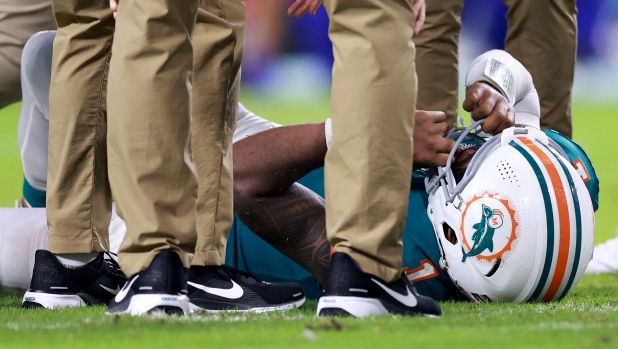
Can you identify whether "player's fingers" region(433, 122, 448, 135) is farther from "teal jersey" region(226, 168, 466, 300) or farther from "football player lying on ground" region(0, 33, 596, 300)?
"teal jersey" region(226, 168, 466, 300)

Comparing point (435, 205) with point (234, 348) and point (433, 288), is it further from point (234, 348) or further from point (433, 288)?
point (234, 348)

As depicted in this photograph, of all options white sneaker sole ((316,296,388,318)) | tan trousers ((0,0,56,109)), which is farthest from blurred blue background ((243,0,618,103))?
white sneaker sole ((316,296,388,318))

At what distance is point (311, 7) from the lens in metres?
2.37

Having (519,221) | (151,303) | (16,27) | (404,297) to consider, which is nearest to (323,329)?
(404,297)

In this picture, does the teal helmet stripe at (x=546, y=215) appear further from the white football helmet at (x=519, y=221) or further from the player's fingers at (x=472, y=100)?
the player's fingers at (x=472, y=100)

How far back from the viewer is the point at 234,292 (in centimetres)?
210

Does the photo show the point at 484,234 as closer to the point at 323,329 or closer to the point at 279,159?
the point at 279,159

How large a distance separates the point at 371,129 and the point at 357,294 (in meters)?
0.33

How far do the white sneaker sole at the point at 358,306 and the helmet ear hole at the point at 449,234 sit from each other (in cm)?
60

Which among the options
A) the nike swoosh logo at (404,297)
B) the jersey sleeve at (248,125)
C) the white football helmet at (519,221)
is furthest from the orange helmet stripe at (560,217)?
the jersey sleeve at (248,125)

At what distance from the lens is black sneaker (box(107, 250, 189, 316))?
1716 mm

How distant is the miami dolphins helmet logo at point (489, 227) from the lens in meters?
2.13

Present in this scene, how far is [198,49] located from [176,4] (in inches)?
14.8

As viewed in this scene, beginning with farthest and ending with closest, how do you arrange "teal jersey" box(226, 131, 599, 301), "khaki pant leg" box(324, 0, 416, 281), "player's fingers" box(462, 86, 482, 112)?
"player's fingers" box(462, 86, 482, 112) → "teal jersey" box(226, 131, 599, 301) → "khaki pant leg" box(324, 0, 416, 281)
